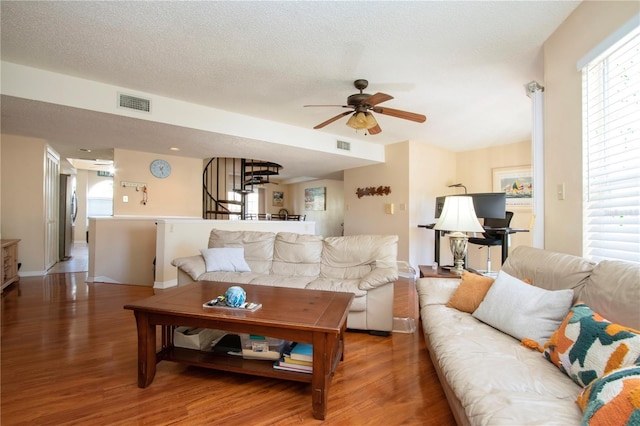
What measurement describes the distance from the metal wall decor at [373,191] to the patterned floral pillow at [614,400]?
473 centimetres

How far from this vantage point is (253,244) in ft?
11.1

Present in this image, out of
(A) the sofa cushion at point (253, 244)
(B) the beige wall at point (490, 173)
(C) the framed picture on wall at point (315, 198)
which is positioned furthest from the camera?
(C) the framed picture on wall at point (315, 198)

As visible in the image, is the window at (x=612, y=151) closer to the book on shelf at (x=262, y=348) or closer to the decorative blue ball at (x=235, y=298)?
the book on shelf at (x=262, y=348)

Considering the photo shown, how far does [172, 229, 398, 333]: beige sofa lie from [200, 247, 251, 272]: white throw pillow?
0.15ft

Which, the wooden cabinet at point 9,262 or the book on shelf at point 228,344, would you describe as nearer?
the book on shelf at point 228,344

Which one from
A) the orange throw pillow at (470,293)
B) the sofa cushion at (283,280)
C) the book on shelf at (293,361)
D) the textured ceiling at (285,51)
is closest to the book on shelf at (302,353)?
the book on shelf at (293,361)

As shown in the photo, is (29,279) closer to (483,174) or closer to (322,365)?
(322,365)

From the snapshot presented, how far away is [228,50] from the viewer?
2.44 m

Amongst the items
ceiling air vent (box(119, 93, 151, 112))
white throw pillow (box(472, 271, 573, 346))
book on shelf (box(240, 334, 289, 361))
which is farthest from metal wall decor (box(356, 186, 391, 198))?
book on shelf (box(240, 334, 289, 361))

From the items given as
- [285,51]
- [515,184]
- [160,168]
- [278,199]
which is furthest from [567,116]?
[278,199]

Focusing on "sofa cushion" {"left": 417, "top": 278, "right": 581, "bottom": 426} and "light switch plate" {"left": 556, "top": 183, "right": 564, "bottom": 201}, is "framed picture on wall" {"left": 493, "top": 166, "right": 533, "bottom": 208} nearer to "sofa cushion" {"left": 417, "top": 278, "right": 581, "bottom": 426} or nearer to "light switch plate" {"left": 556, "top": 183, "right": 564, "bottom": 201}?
"light switch plate" {"left": 556, "top": 183, "right": 564, "bottom": 201}

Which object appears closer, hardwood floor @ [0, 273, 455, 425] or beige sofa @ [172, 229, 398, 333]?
hardwood floor @ [0, 273, 455, 425]

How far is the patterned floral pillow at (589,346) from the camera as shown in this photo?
98 cm

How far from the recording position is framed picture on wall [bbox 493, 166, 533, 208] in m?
4.97
